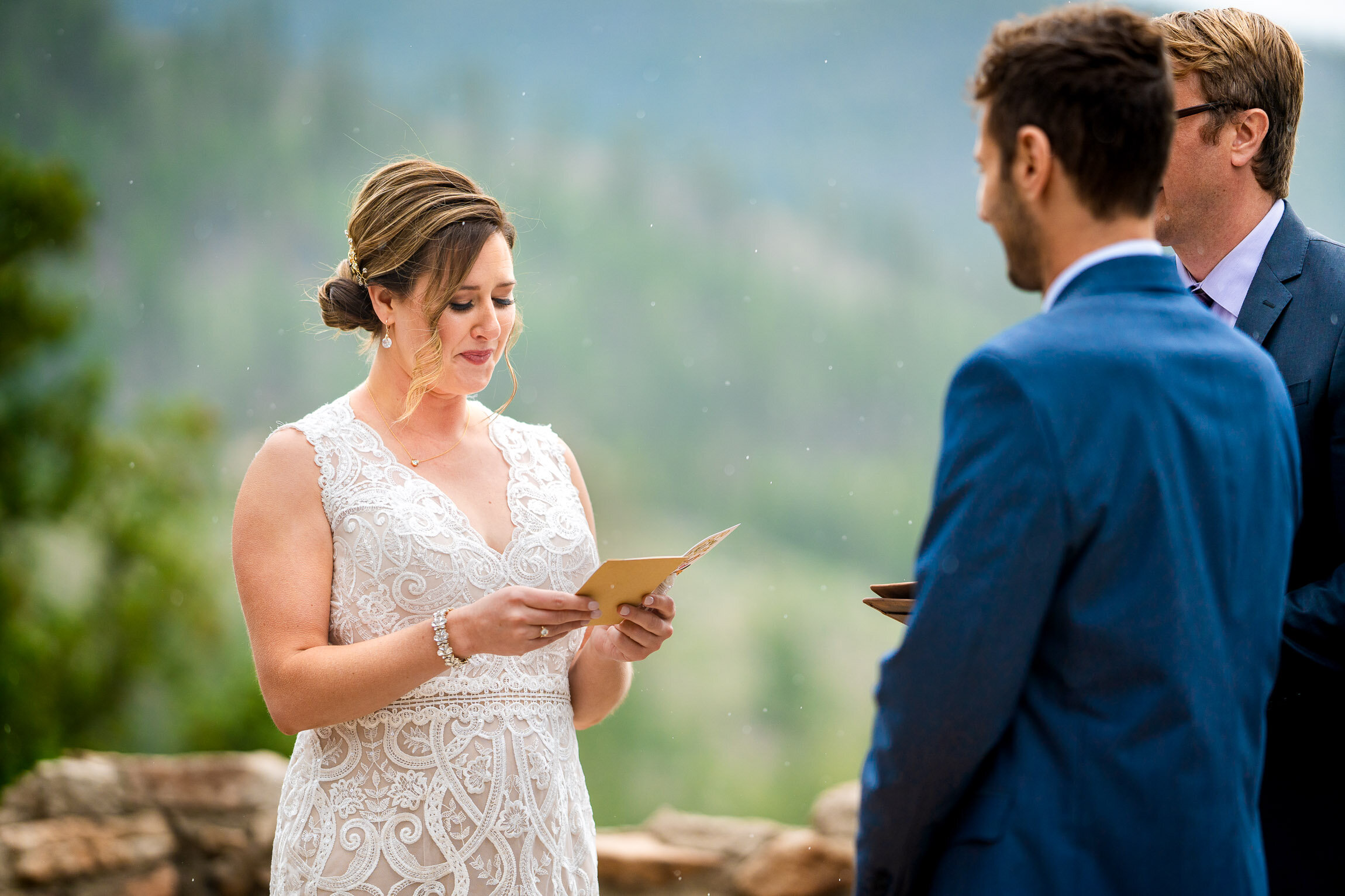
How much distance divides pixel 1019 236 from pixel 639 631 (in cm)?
112

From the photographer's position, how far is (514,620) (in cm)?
188

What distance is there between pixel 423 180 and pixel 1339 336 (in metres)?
1.73

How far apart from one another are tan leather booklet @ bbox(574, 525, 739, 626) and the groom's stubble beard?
685 mm

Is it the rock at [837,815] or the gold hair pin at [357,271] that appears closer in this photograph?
the gold hair pin at [357,271]

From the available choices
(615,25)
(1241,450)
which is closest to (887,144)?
(615,25)

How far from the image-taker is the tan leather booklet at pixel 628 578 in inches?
72.7

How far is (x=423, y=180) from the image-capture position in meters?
2.25

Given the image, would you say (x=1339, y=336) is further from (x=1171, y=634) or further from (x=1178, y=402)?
(x=1171, y=634)

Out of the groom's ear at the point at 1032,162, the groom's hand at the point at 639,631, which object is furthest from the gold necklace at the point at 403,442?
the groom's ear at the point at 1032,162

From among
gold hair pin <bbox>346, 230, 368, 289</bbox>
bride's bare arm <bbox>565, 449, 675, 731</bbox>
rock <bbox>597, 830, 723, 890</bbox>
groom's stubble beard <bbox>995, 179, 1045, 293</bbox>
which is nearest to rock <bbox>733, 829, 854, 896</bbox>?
rock <bbox>597, 830, 723, 890</bbox>

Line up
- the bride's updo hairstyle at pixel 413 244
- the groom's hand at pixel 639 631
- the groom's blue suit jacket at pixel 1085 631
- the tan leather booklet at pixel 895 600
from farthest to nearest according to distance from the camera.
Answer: the bride's updo hairstyle at pixel 413 244 < the groom's hand at pixel 639 631 < the tan leather booklet at pixel 895 600 < the groom's blue suit jacket at pixel 1085 631

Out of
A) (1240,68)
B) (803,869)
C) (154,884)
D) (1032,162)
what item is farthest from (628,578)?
(154,884)

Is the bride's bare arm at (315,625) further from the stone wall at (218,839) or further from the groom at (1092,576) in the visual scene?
the stone wall at (218,839)

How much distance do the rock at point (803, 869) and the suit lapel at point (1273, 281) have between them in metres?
2.87
